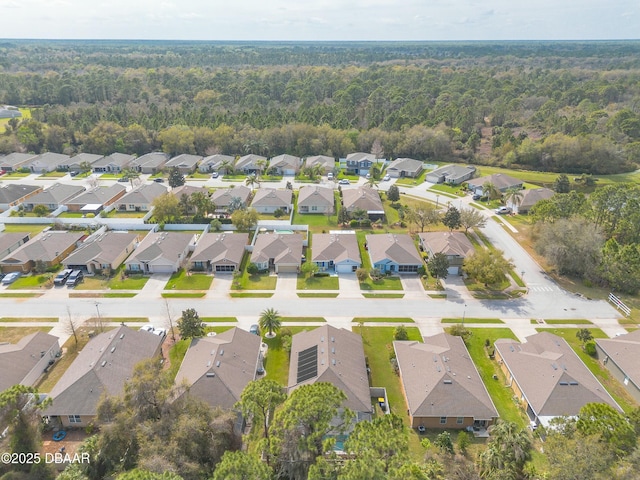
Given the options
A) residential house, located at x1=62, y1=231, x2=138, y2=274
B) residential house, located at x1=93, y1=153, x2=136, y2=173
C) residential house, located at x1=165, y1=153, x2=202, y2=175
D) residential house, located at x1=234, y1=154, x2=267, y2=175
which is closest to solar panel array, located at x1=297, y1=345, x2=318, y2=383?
residential house, located at x1=62, y1=231, x2=138, y2=274

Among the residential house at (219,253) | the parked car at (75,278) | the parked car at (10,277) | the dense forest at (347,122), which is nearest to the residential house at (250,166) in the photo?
the dense forest at (347,122)

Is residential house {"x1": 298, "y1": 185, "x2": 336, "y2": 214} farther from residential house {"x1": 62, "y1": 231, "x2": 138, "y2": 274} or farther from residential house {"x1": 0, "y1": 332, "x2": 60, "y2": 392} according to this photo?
residential house {"x1": 0, "y1": 332, "x2": 60, "y2": 392}

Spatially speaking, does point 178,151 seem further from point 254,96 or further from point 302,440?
point 302,440

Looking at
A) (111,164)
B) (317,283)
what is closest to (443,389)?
(317,283)

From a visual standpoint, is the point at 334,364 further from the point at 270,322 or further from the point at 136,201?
the point at 136,201

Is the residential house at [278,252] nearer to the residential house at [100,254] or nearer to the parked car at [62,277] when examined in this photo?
the residential house at [100,254]

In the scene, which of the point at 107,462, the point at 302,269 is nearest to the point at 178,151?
the point at 302,269
